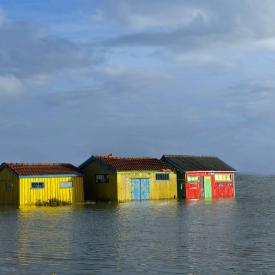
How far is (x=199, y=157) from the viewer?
71.2 metres

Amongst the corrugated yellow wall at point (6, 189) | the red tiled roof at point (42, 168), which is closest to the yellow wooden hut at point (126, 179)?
the red tiled roof at point (42, 168)

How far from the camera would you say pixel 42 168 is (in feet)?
190

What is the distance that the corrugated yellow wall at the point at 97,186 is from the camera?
59.3 m

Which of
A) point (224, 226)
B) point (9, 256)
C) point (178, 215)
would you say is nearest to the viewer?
point (9, 256)

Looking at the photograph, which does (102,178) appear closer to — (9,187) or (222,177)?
(9,187)

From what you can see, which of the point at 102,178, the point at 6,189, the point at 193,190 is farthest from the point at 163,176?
the point at 6,189

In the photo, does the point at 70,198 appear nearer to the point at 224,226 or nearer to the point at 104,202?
the point at 104,202

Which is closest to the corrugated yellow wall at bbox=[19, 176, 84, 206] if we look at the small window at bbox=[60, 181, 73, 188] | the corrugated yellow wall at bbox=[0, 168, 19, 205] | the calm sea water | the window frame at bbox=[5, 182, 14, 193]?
the small window at bbox=[60, 181, 73, 188]

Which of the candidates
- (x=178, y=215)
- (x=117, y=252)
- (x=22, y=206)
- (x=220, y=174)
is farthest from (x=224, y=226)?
(x=220, y=174)

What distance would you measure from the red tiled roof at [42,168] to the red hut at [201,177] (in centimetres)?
1208

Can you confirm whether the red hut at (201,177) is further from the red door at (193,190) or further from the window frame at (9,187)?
the window frame at (9,187)

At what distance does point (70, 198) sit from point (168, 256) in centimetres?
3544

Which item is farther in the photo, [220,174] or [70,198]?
[220,174]

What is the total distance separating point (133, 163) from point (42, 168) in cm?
1029
